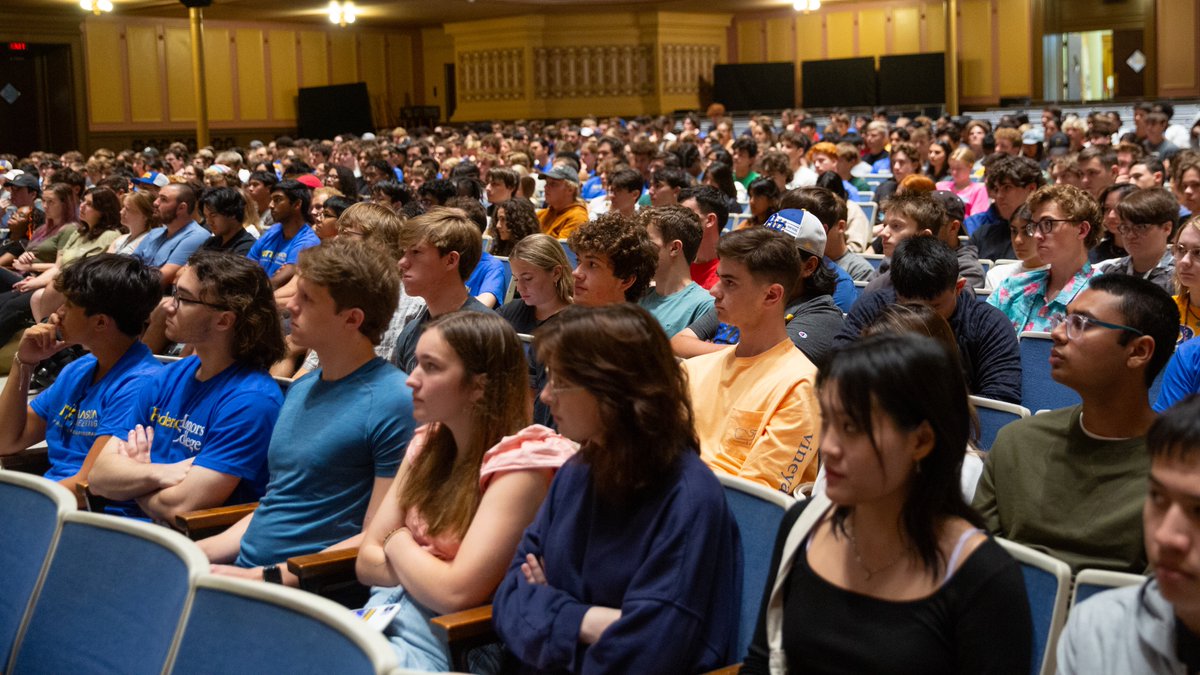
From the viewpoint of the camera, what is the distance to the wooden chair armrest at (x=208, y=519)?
307 centimetres

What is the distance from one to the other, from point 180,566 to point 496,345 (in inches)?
35.2

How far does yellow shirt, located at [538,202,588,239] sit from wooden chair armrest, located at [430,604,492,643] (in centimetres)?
551

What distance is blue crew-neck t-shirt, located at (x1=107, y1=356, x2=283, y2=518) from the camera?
325 centimetres

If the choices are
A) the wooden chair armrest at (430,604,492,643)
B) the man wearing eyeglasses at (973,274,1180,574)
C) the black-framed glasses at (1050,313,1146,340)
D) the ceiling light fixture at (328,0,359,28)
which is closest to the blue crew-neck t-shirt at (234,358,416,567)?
the wooden chair armrest at (430,604,492,643)

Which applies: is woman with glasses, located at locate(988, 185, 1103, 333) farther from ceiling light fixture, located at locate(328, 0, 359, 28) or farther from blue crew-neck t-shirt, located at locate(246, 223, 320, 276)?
ceiling light fixture, located at locate(328, 0, 359, 28)

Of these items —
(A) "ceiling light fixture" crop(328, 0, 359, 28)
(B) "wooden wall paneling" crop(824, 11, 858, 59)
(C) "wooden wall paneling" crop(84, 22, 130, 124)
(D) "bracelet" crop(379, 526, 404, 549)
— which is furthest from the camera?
(B) "wooden wall paneling" crop(824, 11, 858, 59)

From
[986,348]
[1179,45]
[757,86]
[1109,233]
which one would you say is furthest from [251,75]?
[986,348]

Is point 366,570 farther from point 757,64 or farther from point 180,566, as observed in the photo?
point 757,64

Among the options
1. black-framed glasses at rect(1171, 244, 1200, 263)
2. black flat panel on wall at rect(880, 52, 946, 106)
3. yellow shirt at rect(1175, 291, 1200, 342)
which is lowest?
yellow shirt at rect(1175, 291, 1200, 342)

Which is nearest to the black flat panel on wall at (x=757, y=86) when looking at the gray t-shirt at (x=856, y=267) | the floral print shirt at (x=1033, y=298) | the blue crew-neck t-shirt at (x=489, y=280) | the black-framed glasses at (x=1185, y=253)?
the gray t-shirt at (x=856, y=267)

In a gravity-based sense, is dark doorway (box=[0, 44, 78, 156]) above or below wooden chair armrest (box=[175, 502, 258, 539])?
above

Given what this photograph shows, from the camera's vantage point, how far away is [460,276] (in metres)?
4.34

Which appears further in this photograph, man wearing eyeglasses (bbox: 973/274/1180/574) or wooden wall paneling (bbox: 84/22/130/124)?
wooden wall paneling (bbox: 84/22/130/124)

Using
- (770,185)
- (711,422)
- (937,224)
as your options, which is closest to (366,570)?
(711,422)
